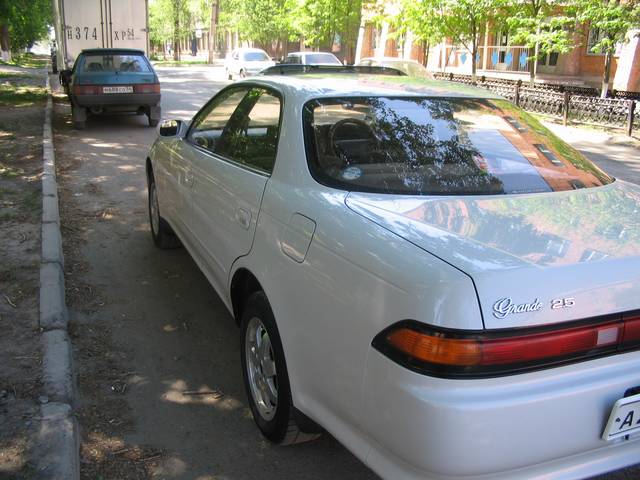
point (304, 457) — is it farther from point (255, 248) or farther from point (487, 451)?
point (487, 451)

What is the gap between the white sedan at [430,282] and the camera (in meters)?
1.89

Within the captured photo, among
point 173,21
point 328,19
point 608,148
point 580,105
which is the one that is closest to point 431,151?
point 608,148

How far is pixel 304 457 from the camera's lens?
2.94m

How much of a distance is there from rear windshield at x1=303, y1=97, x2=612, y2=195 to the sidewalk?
7.37m

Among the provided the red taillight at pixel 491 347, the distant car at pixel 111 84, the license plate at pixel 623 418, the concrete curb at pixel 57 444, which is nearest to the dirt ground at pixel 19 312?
the concrete curb at pixel 57 444

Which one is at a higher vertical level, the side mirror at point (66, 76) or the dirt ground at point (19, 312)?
the side mirror at point (66, 76)

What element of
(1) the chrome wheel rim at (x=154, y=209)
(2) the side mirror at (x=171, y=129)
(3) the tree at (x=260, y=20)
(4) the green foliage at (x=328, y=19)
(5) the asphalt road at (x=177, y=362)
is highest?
(3) the tree at (x=260, y=20)

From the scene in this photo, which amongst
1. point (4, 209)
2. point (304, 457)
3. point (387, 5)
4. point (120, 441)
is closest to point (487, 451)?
point (304, 457)

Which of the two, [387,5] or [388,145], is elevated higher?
[387,5]

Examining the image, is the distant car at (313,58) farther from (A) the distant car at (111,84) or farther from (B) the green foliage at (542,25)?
(A) the distant car at (111,84)

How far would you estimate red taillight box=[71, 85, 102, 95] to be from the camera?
1257 cm

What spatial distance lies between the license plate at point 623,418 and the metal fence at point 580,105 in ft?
44.4

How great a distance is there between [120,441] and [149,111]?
38.6 ft

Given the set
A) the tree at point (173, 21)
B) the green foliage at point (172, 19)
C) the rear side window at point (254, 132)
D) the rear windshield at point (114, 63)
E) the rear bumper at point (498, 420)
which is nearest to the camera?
the rear bumper at point (498, 420)
